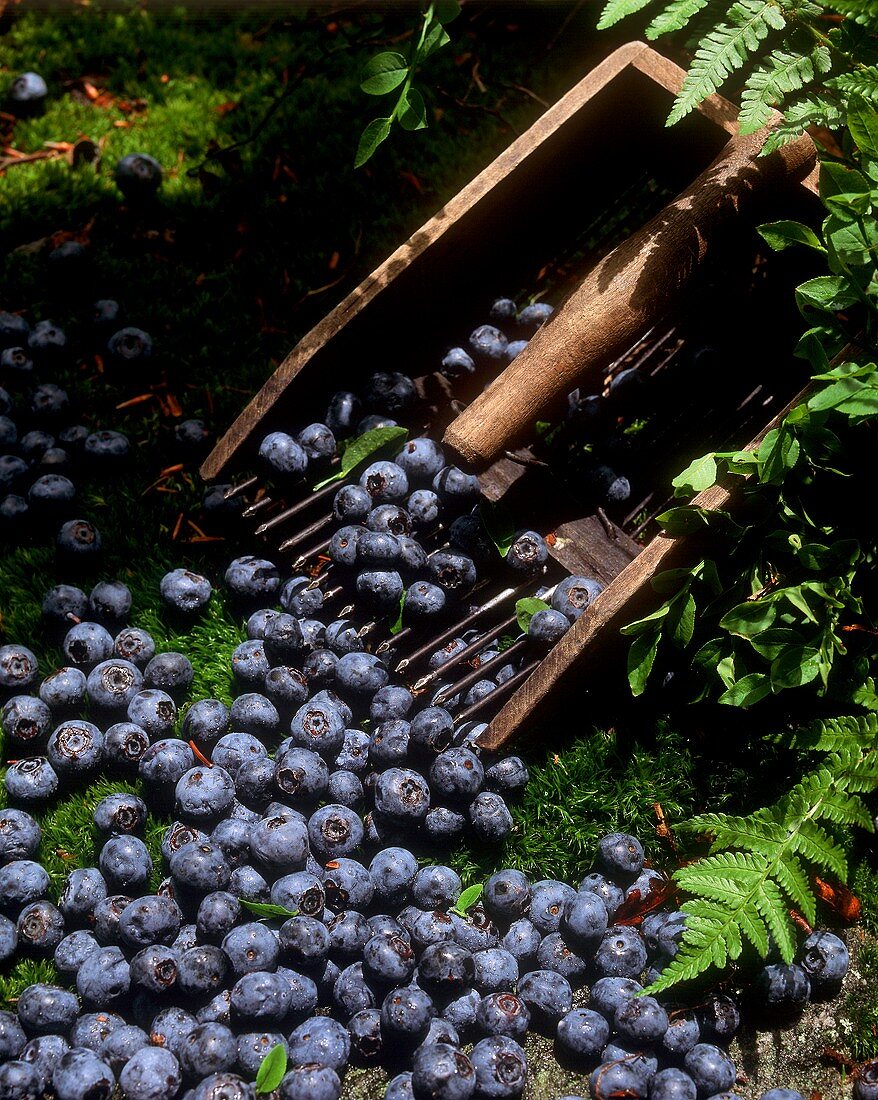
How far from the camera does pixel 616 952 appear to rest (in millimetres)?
2572

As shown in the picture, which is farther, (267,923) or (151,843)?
(151,843)

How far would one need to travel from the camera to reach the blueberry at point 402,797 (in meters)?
2.73

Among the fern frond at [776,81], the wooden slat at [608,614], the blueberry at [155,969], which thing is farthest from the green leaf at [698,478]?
the blueberry at [155,969]

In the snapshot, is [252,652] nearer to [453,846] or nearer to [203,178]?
[453,846]

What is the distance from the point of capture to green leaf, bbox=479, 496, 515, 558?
3023 millimetres

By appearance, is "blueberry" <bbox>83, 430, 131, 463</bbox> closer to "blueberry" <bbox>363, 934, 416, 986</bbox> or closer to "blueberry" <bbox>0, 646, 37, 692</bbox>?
"blueberry" <bbox>0, 646, 37, 692</bbox>

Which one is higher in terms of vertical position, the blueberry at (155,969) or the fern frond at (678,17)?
the fern frond at (678,17)

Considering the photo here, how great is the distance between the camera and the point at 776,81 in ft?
8.13

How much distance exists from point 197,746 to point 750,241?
8.05ft

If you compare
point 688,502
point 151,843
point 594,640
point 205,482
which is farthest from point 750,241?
point 151,843

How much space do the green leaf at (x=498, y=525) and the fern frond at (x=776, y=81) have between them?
4.22ft

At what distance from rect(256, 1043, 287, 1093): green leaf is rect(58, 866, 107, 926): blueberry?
2.38 feet

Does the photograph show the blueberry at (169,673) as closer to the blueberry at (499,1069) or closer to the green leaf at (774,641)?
the blueberry at (499,1069)

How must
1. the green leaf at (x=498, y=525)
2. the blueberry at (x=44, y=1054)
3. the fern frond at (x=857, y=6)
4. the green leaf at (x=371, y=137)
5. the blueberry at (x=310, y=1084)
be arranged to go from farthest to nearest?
the green leaf at (x=498, y=525) → the green leaf at (x=371, y=137) → the blueberry at (x=44, y=1054) → the blueberry at (x=310, y=1084) → the fern frond at (x=857, y=6)
